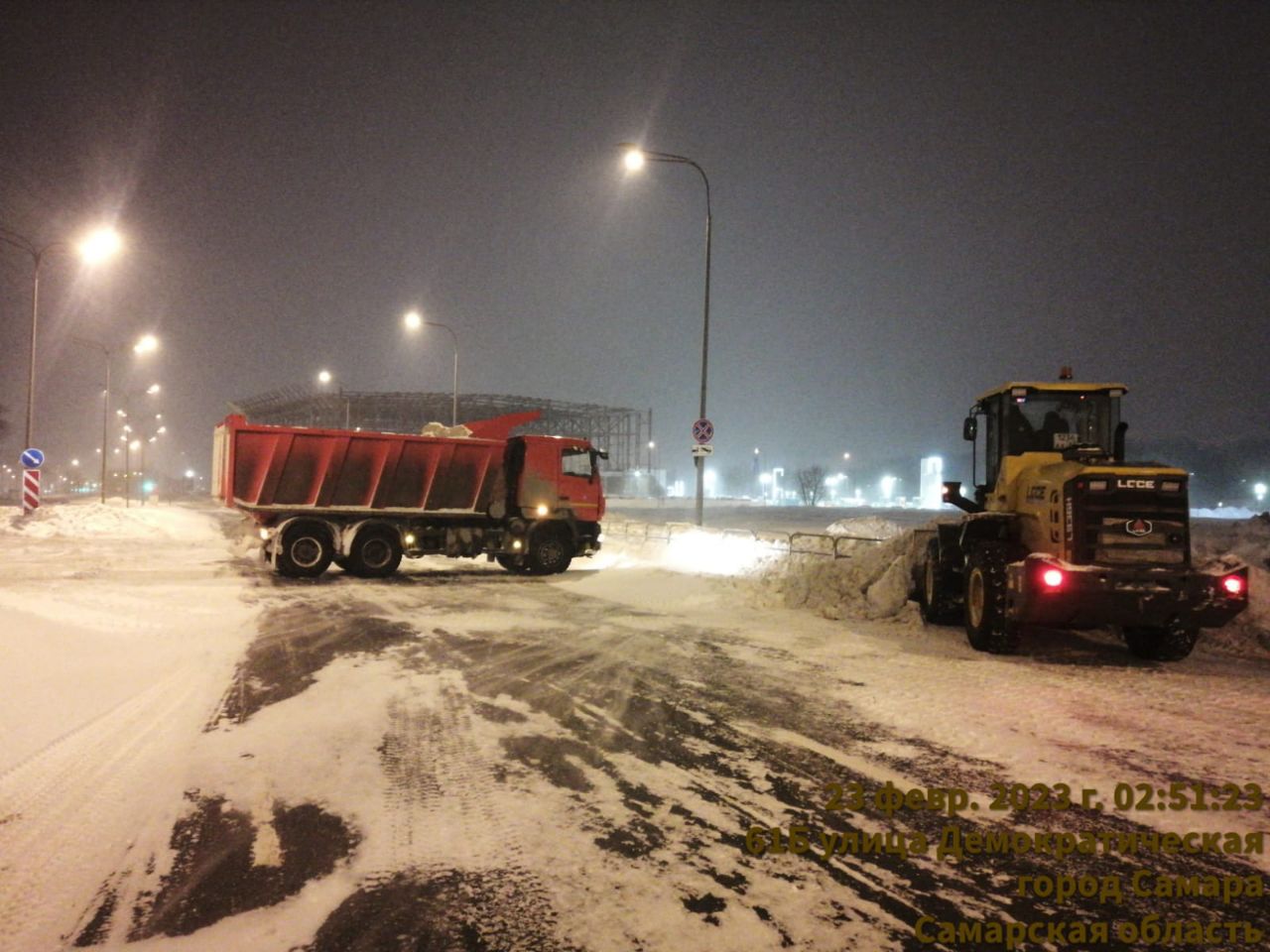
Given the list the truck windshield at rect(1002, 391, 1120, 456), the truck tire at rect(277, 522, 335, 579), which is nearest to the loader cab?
the truck windshield at rect(1002, 391, 1120, 456)

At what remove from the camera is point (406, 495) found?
16.3 metres

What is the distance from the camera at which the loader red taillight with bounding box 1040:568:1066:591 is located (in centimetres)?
816

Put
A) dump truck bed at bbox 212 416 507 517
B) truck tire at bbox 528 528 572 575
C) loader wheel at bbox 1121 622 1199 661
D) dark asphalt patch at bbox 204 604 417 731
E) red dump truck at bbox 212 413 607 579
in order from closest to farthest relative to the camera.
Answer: dark asphalt patch at bbox 204 604 417 731 → loader wheel at bbox 1121 622 1199 661 → dump truck bed at bbox 212 416 507 517 → red dump truck at bbox 212 413 607 579 → truck tire at bbox 528 528 572 575

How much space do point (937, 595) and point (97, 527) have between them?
2753 centimetres

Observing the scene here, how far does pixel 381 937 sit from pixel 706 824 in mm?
1801

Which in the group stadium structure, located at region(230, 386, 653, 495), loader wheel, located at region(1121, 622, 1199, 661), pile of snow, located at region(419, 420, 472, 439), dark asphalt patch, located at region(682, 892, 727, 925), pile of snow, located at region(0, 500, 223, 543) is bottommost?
dark asphalt patch, located at region(682, 892, 727, 925)

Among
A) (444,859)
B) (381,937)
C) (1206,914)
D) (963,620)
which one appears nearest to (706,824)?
(444,859)

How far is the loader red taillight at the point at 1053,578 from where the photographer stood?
8164 mm

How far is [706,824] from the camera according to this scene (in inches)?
169

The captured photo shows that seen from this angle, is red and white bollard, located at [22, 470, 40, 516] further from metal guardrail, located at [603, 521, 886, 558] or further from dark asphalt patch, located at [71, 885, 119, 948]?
dark asphalt patch, located at [71, 885, 119, 948]

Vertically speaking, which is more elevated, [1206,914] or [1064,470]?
[1064,470]

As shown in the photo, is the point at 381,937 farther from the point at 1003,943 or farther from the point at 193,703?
the point at 193,703

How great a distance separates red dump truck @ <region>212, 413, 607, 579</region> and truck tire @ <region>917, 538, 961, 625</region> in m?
7.98

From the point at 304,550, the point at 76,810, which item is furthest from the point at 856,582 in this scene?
the point at 76,810
